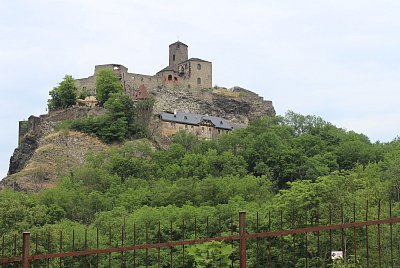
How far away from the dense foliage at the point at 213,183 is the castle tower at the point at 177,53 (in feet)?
41.7

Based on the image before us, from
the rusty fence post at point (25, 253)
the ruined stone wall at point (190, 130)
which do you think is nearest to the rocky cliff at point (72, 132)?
the ruined stone wall at point (190, 130)

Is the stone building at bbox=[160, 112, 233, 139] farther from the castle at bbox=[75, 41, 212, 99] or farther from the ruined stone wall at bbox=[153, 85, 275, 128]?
the castle at bbox=[75, 41, 212, 99]

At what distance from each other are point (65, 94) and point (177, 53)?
646 inches

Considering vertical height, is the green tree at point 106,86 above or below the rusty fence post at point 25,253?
above

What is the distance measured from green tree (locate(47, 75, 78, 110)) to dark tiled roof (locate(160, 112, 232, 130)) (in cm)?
1067

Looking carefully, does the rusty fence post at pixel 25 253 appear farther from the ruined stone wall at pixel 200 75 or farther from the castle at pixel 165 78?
the ruined stone wall at pixel 200 75

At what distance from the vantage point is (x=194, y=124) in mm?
71938

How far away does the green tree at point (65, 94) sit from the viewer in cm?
7206

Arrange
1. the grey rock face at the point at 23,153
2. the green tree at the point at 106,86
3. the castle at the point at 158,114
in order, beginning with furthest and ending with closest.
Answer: the green tree at the point at 106,86, the grey rock face at the point at 23,153, the castle at the point at 158,114

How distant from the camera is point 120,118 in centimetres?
6512

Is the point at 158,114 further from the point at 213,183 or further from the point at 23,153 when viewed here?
the point at 213,183

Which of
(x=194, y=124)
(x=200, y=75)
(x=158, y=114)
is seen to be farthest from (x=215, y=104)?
(x=158, y=114)

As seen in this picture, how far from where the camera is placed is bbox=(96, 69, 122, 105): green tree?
70438 millimetres

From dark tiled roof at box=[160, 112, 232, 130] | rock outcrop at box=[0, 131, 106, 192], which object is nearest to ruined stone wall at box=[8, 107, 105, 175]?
rock outcrop at box=[0, 131, 106, 192]
